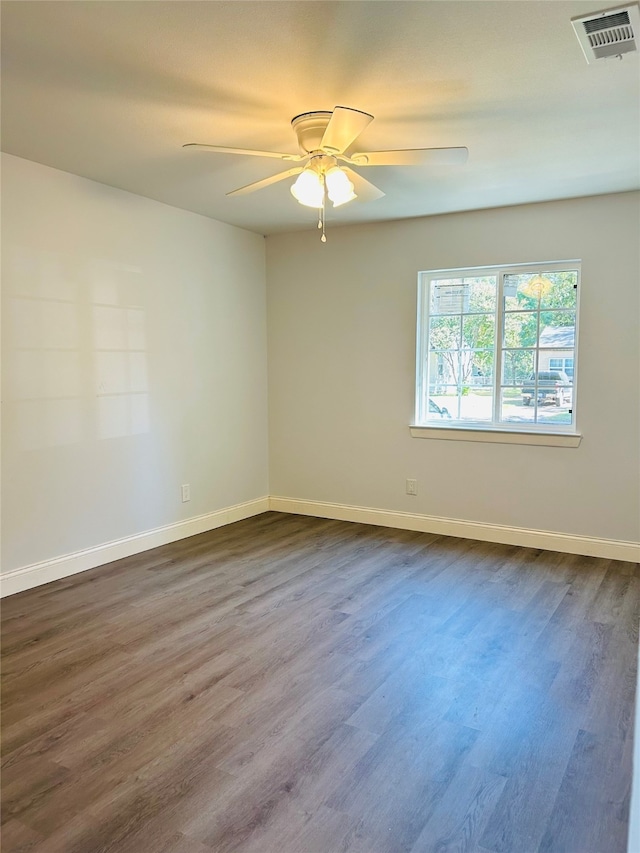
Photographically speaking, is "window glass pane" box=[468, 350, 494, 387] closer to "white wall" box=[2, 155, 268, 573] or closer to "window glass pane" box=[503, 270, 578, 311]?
"window glass pane" box=[503, 270, 578, 311]

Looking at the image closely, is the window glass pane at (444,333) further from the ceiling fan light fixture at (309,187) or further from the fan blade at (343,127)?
the fan blade at (343,127)

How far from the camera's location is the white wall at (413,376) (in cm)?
396

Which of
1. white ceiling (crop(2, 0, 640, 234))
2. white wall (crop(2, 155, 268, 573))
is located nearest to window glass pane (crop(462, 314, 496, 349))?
white ceiling (crop(2, 0, 640, 234))

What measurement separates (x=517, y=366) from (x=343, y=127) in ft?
8.38

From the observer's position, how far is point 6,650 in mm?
2736

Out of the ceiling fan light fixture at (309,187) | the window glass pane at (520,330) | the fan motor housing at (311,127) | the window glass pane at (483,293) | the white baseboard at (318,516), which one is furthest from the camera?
the window glass pane at (483,293)

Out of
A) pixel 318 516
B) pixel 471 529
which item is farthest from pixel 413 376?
pixel 318 516

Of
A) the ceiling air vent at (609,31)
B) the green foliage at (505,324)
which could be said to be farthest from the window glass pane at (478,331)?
the ceiling air vent at (609,31)

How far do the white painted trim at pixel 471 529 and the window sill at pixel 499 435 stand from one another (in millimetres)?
649

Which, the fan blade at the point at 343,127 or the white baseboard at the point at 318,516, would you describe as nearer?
the fan blade at the point at 343,127

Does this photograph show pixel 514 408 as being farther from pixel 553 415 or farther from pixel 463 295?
pixel 463 295

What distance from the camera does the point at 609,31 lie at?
198 cm

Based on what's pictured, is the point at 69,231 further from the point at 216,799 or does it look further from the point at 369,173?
the point at 216,799

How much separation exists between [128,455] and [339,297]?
7.14 feet
